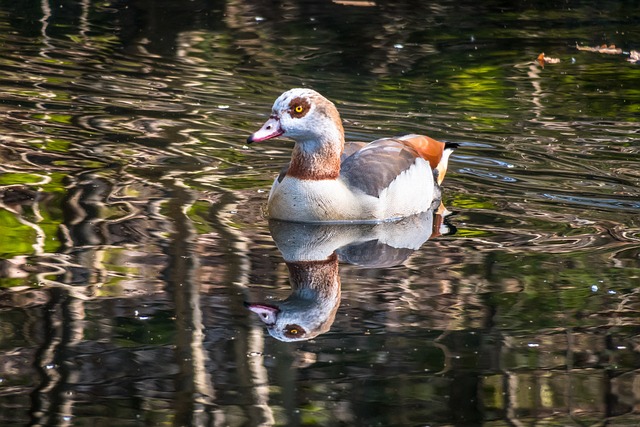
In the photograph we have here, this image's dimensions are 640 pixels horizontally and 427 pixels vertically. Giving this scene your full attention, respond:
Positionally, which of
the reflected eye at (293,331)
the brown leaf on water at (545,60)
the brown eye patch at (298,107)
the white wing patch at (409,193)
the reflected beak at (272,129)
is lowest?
the brown leaf on water at (545,60)

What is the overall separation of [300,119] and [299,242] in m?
1.00

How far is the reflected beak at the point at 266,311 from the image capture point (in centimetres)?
709

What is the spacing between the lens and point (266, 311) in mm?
7242

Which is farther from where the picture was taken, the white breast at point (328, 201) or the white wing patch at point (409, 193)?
the white wing patch at point (409, 193)

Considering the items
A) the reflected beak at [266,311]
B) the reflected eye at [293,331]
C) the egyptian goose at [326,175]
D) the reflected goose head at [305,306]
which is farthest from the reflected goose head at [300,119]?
the reflected eye at [293,331]

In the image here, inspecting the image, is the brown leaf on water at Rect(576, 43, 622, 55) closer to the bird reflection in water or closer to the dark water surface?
the dark water surface

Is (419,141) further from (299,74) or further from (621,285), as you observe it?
(299,74)

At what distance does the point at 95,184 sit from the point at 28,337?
342 centimetres

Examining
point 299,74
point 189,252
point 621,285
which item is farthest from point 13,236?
point 299,74

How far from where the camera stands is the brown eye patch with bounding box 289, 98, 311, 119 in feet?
30.7

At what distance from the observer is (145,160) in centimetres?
1077

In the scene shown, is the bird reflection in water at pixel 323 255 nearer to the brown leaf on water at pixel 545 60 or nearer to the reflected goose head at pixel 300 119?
the reflected goose head at pixel 300 119

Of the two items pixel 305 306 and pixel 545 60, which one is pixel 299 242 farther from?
pixel 545 60

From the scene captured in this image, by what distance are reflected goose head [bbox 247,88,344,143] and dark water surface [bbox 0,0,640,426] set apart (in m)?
0.65
